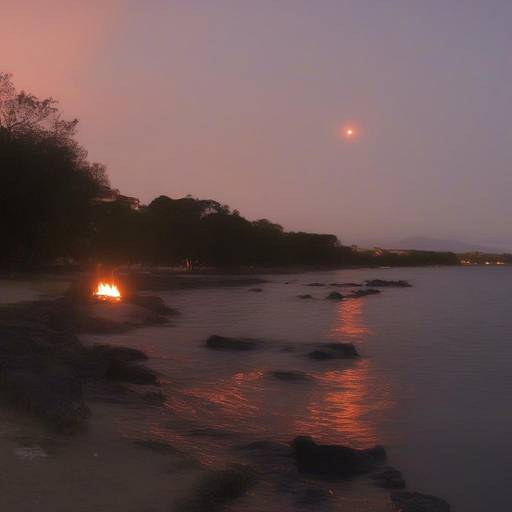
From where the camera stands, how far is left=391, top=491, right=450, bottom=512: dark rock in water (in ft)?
22.8

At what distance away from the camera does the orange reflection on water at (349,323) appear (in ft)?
82.0

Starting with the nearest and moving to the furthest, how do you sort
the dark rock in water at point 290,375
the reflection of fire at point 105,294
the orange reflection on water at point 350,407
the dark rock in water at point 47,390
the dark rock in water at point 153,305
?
the dark rock in water at point 47,390 → the orange reflection on water at point 350,407 → the dark rock in water at point 290,375 → the dark rock in water at point 153,305 → the reflection of fire at point 105,294

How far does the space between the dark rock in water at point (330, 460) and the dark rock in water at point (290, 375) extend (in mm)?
5715

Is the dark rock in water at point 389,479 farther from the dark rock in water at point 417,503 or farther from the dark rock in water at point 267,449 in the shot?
the dark rock in water at point 267,449

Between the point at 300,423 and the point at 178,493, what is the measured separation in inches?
166

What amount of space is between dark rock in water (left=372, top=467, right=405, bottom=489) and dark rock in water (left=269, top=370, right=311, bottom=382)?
6.02 m

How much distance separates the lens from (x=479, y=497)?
805 cm

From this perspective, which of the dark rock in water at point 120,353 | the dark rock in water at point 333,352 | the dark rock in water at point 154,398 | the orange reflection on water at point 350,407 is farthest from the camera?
the dark rock in water at point 333,352

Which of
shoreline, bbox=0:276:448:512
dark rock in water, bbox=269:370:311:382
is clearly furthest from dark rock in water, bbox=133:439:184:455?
dark rock in water, bbox=269:370:311:382

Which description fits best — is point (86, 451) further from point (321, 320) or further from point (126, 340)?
point (321, 320)

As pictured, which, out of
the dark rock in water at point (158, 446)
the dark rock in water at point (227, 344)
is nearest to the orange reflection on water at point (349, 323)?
the dark rock in water at point (227, 344)

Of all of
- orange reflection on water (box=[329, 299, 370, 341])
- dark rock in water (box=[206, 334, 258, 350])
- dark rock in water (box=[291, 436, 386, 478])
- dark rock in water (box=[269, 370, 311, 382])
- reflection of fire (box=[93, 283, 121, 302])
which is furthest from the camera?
reflection of fire (box=[93, 283, 121, 302])

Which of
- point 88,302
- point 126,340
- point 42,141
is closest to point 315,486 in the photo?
point 126,340

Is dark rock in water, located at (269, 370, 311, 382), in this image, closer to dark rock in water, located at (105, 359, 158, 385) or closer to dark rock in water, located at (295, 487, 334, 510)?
dark rock in water, located at (105, 359, 158, 385)
